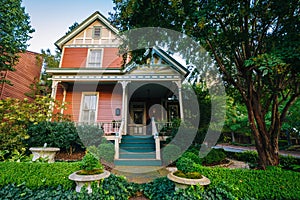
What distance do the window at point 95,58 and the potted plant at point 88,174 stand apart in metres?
7.49

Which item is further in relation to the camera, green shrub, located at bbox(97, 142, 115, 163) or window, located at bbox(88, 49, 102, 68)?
window, located at bbox(88, 49, 102, 68)

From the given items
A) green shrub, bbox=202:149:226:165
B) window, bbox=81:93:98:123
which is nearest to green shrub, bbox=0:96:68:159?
window, bbox=81:93:98:123

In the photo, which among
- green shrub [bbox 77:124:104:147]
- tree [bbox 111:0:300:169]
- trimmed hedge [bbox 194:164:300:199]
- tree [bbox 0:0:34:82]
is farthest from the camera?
tree [bbox 0:0:34:82]

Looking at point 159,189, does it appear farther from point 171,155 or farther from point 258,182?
point 171,155

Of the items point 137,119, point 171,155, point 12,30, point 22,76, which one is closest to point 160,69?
point 137,119

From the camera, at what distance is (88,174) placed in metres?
2.90

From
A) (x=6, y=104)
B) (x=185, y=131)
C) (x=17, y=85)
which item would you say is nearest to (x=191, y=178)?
(x=185, y=131)

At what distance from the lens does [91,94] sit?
8.82 meters

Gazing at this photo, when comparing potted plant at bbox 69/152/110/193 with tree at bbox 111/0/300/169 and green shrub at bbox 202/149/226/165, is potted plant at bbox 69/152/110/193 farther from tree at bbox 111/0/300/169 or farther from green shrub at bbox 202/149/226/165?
green shrub at bbox 202/149/226/165

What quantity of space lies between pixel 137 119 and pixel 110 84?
3.01 m

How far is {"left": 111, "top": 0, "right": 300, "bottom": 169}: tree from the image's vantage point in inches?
131

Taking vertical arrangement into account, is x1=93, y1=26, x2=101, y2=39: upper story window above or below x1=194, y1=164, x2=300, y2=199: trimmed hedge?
above

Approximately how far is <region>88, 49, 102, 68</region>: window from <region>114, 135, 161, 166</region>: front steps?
5.24 m

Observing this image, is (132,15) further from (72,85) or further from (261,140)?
(72,85)
